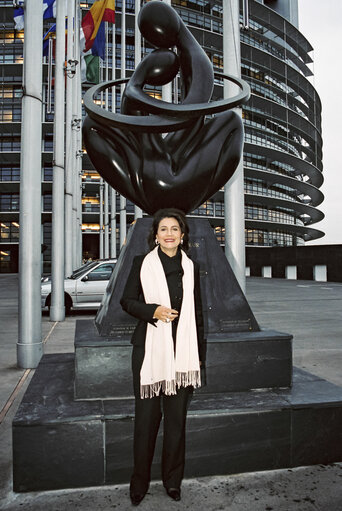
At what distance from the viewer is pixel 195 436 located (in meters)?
2.82

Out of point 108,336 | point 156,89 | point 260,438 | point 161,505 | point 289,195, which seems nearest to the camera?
point 161,505

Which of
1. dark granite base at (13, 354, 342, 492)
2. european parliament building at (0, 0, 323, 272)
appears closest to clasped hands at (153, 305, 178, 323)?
dark granite base at (13, 354, 342, 492)

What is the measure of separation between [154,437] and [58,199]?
8.14m

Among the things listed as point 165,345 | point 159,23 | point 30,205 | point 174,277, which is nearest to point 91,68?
point 30,205

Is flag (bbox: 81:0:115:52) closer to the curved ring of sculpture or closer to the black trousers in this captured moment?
the curved ring of sculpture

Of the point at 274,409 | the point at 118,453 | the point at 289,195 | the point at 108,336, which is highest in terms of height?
the point at 289,195

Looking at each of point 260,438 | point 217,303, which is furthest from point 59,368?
point 260,438

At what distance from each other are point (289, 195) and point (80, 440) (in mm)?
56482

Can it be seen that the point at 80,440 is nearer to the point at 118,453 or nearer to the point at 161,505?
the point at 118,453

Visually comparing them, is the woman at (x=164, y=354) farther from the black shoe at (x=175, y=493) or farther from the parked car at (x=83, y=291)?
the parked car at (x=83, y=291)

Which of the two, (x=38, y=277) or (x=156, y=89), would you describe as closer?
(x=38, y=277)

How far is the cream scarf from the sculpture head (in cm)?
269

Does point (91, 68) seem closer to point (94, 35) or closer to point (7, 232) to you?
point (94, 35)

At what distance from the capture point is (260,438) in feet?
9.49
